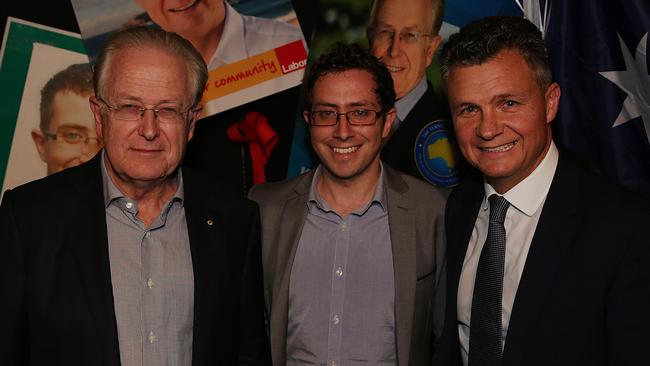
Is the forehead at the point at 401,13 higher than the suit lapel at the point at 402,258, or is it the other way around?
the forehead at the point at 401,13

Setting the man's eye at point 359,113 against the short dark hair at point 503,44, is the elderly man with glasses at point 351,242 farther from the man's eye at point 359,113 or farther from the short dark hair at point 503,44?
the short dark hair at point 503,44

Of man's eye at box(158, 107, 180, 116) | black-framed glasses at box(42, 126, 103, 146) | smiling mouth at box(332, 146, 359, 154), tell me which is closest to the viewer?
man's eye at box(158, 107, 180, 116)

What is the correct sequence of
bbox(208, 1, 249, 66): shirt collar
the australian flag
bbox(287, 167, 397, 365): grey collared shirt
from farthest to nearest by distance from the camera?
1. bbox(208, 1, 249, 66): shirt collar
2. the australian flag
3. bbox(287, 167, 397, 365): grey collared shirt

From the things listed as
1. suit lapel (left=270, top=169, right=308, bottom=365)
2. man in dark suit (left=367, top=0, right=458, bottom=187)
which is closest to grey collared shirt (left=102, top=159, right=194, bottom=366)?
suit lapel (left=270, top=169, right=308, bottom=365)

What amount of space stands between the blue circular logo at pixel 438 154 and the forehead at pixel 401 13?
51 centimetres

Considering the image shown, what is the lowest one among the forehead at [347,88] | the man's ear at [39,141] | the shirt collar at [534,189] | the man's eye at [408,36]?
the shirt collar at [534,189]

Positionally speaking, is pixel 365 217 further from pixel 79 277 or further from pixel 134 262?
pixel 79 277

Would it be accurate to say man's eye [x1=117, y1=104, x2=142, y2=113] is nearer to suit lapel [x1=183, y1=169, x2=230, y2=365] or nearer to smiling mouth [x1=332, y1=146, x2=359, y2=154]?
suit lapel [x1=183, y1=169, x2=230, y2=365]

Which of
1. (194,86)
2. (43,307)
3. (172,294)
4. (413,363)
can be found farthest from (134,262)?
(413,363)

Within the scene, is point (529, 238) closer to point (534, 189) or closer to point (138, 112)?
point (534, 189)

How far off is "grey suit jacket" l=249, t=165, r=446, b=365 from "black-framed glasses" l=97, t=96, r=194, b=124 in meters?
0.73

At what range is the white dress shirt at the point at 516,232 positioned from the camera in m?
2.15

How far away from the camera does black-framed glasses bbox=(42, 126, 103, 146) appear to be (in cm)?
297

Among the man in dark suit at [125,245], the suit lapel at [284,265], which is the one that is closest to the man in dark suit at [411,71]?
the suit lapel at [284,265]
